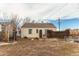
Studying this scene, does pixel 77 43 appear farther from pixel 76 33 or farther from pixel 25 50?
pixel 25 50

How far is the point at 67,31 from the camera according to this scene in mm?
2205

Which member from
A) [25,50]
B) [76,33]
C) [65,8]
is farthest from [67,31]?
[25,50]

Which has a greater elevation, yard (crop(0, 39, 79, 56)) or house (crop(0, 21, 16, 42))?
house (crop(0, 21, 16, 42))

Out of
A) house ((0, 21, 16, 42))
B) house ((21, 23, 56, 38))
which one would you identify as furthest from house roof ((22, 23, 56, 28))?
house ((0, 21, 16, 42))

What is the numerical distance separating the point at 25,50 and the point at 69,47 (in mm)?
432

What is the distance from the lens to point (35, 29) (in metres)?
2.20

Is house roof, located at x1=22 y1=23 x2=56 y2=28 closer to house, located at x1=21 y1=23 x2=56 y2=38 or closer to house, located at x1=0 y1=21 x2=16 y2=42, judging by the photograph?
house, located at x1=21 y1=23 x2=56 y2=38

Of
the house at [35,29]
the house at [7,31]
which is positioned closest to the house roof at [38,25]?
the house at [35,29]

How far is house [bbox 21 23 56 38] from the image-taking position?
2.19 metres

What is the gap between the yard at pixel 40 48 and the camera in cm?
219

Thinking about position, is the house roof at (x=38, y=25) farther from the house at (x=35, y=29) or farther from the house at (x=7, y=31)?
the house at (x=7, y=31)

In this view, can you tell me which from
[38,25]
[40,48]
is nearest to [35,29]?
[38,25]

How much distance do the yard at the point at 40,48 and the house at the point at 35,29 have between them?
0.06 meters

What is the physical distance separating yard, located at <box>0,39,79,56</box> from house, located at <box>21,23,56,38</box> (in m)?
0.06
